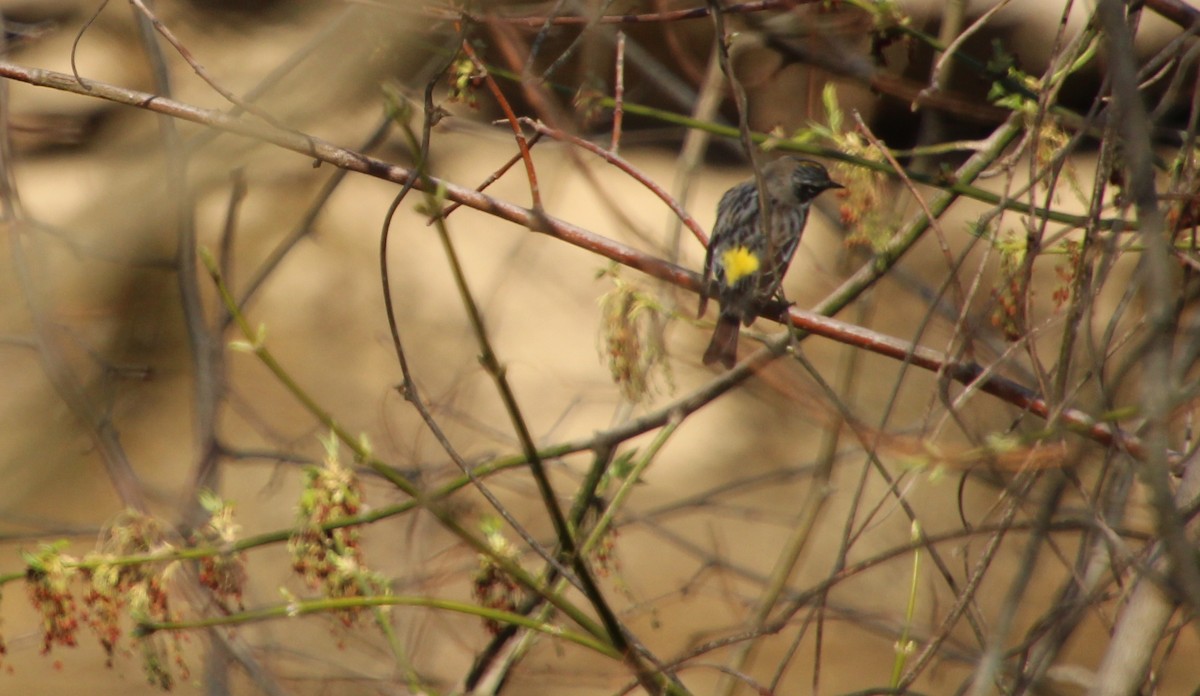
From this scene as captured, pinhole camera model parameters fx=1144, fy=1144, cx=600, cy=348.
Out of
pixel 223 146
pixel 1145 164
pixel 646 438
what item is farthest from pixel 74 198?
pixel 1145 164

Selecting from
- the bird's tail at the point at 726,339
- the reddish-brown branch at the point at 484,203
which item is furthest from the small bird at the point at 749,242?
the reddish-brown branch at the point at 484,203

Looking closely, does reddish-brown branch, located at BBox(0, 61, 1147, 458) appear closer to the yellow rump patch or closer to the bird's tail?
the bird's tail

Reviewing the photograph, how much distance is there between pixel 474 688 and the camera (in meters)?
2.99

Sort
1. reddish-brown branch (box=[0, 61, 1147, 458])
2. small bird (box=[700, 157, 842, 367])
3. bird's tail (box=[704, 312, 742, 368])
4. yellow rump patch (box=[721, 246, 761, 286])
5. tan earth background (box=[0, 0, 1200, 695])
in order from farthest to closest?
yellow rump patch (box=[721, 246, 761, 286]) < tan earth background (box=[0, 0, 1200, 695]) < small bird (box=[700, 157, 842, 367]) < bird's tail (box=[704, 312, 742, 368]) < reddish-brown branch (box=[0, 61, 1147, 458])

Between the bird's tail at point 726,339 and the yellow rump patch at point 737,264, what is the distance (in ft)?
0.98

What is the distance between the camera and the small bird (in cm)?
347

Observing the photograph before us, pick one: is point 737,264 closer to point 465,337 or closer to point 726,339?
point 726,339

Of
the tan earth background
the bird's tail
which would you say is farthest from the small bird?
the tan earth background

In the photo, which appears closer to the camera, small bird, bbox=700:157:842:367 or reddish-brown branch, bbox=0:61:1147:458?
reddish-brown branch, bbox=0:61:1147:458

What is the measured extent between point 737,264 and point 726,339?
50 centimetres

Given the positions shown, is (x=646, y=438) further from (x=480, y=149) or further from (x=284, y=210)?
(x=284, y=210)

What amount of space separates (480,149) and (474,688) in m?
3.70

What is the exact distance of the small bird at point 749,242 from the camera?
137 inches

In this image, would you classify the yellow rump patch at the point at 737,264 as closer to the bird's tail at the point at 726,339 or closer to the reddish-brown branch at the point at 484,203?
the bird's tail at the point at 726,339
